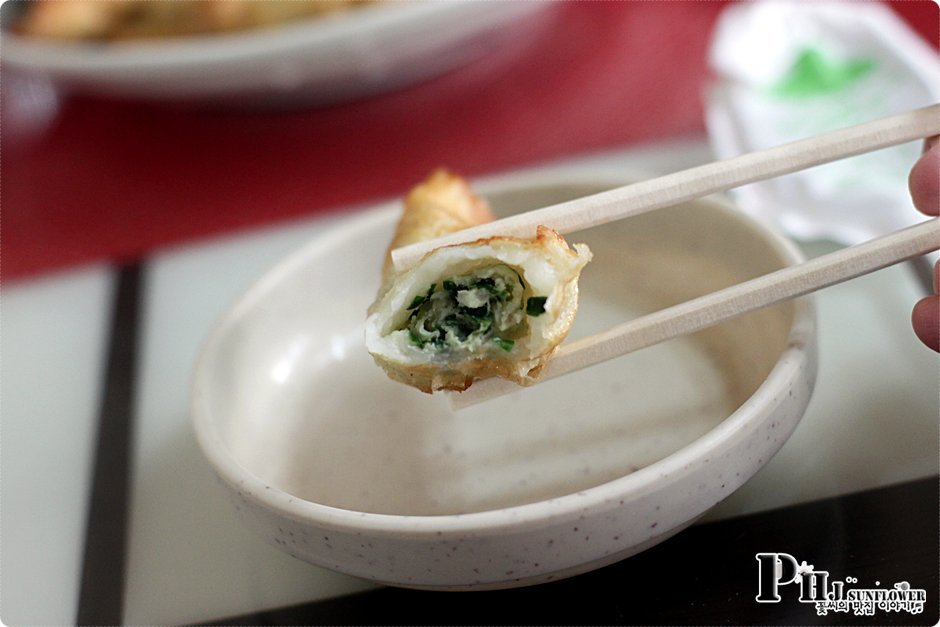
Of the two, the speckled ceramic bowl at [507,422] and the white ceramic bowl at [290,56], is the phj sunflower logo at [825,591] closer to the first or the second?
the speckled ceramic bowl at [507,422]

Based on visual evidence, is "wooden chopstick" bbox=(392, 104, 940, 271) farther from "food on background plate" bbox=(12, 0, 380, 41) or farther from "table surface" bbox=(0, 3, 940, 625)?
"food on background plate" bbox=(12, 0, 380, 41)

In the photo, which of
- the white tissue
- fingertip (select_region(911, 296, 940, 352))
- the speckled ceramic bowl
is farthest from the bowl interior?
the white tissue

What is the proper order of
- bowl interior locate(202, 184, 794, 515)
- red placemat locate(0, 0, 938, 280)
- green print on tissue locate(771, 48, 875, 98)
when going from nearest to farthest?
bowl interior locate(202, 184, 794, 515), green print on tissue locate(771, 48, 875, 98), red placemat locate(0, 0, 938, 280)

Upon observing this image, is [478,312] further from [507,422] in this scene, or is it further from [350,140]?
[350,140]

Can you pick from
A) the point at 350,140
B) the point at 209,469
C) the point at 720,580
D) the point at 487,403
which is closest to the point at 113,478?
the point at 209,469

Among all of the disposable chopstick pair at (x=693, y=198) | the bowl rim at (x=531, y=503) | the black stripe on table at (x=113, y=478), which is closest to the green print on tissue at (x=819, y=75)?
the bowl rim at (x=531, y=503)

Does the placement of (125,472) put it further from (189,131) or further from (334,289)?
(189,131)
